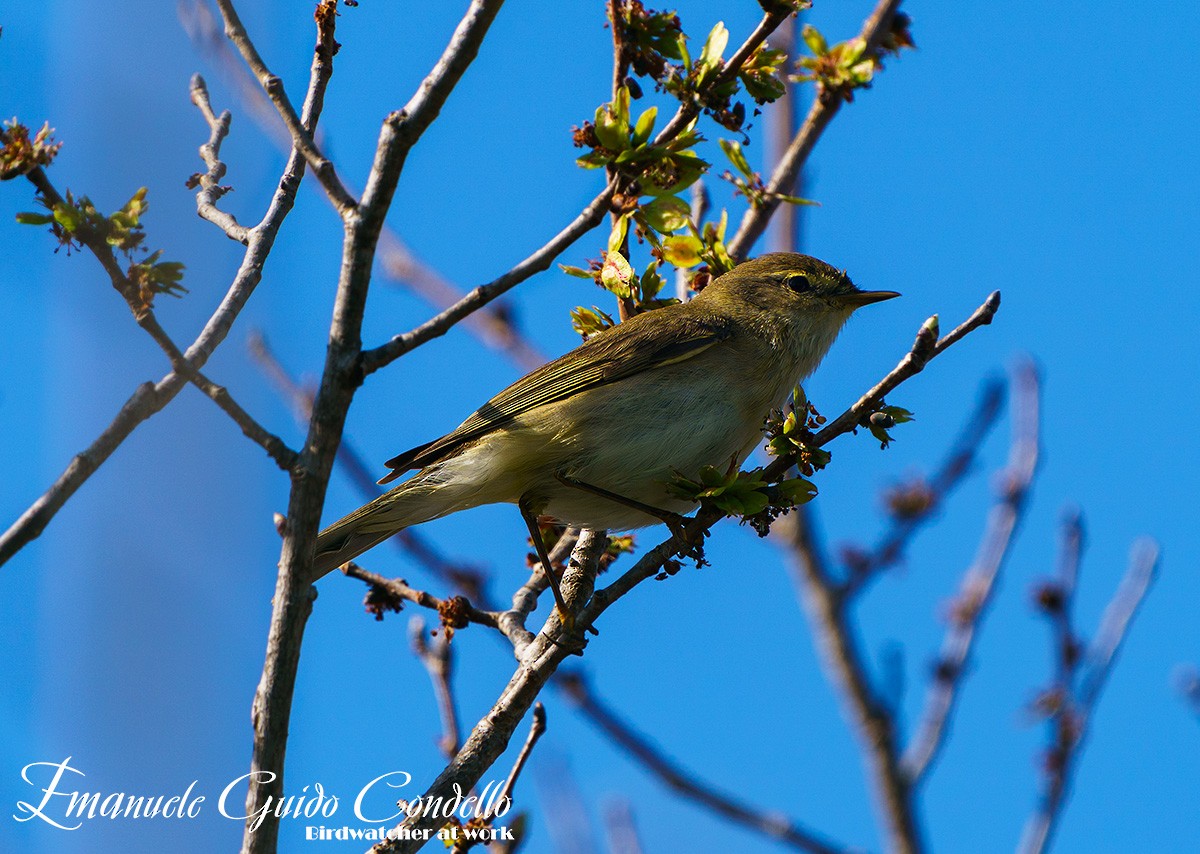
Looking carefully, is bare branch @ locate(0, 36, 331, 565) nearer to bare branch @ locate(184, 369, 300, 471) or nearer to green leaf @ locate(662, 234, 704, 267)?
bare branch @ locate(184, 369, 300, 471)

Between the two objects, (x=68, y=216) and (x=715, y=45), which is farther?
(x=715, y=45)

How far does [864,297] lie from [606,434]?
60.7 inches

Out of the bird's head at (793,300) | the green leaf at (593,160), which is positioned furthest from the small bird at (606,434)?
→ the green leaf at (593,160)

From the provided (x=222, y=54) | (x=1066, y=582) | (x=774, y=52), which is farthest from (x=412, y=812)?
(x=222, y=54)

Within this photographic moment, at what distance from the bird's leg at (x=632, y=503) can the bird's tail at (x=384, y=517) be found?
40 centimetres

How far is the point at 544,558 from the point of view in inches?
163

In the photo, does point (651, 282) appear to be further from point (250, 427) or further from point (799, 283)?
point (250, 427)

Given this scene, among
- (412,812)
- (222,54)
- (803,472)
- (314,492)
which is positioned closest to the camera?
(314,492)

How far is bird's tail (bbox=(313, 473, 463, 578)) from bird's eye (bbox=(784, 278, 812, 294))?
1.90 metres

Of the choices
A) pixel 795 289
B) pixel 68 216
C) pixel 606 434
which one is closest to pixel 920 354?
pixel 606 434

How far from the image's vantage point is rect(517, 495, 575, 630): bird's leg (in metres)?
3.62

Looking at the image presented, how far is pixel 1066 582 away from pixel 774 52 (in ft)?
7.82

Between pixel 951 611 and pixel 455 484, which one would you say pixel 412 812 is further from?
pixel 951 611

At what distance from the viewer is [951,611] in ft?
17.1
